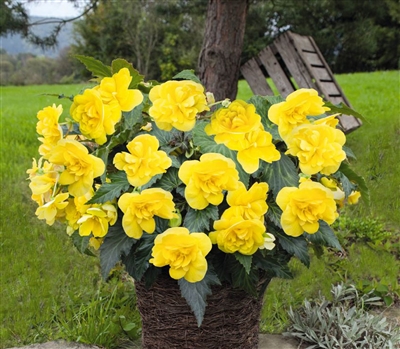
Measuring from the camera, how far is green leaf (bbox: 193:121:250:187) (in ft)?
4.41

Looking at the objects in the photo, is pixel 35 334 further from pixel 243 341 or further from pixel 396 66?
pixel 396 66

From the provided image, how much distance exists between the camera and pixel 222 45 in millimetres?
3697

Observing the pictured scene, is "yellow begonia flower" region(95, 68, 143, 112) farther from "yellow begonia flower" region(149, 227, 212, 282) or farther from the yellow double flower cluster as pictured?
"yellow begonia flower" region(149, 227, 212, 282)

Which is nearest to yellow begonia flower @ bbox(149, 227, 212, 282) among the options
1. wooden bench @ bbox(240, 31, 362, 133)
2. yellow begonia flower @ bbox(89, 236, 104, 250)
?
yellow begonia flower @ bbox(89, 236, 104, 250)

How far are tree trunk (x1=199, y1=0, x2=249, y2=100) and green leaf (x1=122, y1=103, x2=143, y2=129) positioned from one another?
2310 mm

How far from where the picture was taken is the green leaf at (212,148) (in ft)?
4.41

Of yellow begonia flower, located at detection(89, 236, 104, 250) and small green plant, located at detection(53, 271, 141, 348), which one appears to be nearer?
yellow begonia flower, located at detection(89, 236, 104, 250)

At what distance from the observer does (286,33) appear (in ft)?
13.5

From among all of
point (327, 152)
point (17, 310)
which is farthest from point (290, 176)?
point (17, 310)

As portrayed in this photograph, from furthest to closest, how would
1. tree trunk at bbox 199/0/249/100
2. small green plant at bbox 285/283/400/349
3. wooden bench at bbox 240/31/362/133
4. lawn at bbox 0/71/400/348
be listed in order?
wooden bench at bbox 240/31/362/133, tree trunk at bbox 199/0/249/100, lawn at bbox 0/71/400/348, small green plant at bbox 285/283/400/349

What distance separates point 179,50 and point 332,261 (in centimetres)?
1655

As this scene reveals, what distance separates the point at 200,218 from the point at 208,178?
5.5 inches

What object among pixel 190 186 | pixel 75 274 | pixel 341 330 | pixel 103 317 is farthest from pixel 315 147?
pixel 75 274

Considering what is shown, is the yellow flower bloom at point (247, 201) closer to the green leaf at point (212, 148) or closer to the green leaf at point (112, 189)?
the green leaf at point (212, 148)
